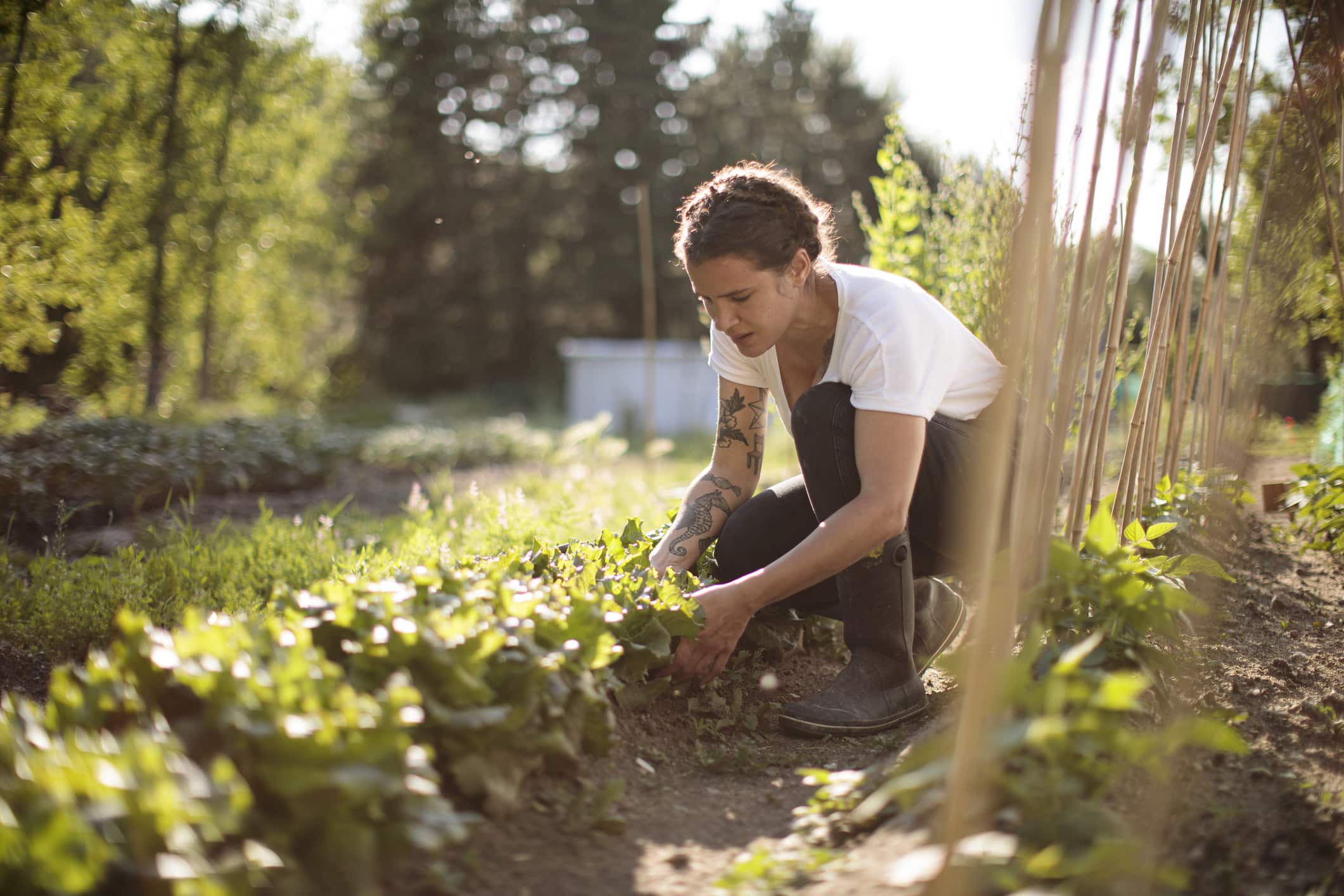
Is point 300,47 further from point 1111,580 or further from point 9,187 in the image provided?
point 1111,580

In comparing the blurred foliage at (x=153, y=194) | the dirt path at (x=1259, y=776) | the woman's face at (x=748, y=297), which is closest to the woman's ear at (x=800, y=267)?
the woman's face at (x=748, y=297)

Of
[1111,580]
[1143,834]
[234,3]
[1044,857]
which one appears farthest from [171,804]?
[234,3]

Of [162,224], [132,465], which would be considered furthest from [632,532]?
[162,224]

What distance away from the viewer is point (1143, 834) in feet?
4.10

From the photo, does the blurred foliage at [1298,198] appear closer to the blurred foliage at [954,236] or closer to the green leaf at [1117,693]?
the blurred foliage at [954,236]

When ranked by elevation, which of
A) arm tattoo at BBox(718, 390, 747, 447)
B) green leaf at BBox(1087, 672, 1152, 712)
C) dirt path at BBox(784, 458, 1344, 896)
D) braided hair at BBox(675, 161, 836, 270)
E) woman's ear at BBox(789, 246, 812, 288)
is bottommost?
dirt path at BBox(784, 458, 1344, 896)

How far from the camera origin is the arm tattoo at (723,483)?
7.75ft

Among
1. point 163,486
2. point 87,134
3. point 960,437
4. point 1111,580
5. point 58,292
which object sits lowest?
point 163,486

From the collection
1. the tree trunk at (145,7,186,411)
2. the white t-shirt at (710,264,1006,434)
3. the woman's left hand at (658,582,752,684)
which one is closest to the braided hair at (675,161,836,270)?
the white t-shirt at (710,264,1006,434)

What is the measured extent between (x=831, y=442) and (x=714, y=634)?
49 centimetres

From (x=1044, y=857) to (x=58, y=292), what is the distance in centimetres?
423

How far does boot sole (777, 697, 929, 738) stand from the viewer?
190cm

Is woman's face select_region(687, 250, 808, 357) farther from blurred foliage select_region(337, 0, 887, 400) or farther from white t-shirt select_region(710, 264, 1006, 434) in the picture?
blurred foliage select_region(337, 0, 887, 400)

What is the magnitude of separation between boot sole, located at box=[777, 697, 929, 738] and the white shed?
1069 centimetres
